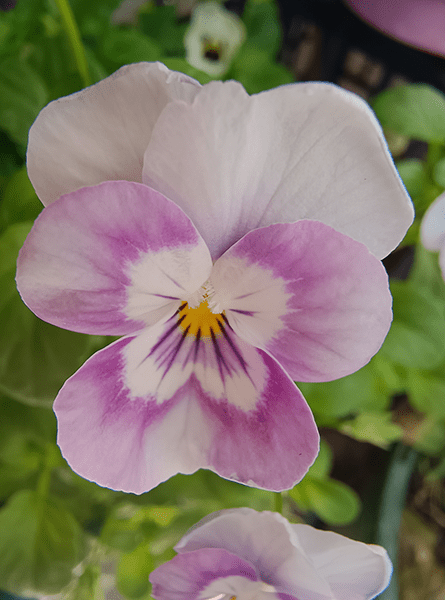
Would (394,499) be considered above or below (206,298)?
below

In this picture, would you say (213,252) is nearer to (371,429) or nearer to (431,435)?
(371,429)

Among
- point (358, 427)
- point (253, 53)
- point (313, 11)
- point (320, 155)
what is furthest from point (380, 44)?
point (320, 155)

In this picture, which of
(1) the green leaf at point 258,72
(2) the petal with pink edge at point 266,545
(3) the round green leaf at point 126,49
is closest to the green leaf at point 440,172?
(1) the green leaf at point 258,72

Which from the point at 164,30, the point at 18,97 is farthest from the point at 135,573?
the point at 164,30

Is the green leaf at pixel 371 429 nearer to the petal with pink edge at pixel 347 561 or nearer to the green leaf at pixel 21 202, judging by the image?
the petal with pink edge at pixel 347 561

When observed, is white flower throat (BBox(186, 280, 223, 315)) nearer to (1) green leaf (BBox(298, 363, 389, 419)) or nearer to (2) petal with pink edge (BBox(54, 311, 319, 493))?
(2) petal with pink edge (BBox(54, 311, 319, 493))

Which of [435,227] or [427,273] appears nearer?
[435,227]

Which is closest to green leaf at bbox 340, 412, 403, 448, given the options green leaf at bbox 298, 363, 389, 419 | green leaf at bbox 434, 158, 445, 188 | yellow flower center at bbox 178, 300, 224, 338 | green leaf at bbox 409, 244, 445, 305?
green leaf at bbox 298, 363, 389, 419
